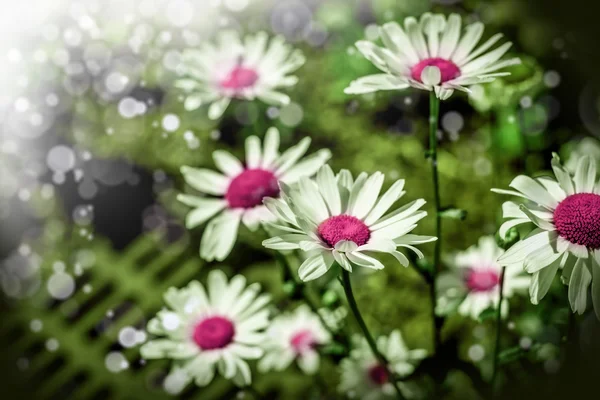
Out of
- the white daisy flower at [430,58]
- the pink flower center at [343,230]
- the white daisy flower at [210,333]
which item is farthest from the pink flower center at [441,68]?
the white daisy flower at [210,333]

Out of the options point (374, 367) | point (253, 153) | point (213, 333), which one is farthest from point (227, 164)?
point (374, 367)

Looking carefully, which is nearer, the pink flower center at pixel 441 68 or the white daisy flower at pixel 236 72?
the pink flower center at pixel 441 68

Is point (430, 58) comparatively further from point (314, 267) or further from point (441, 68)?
point (314, 267)

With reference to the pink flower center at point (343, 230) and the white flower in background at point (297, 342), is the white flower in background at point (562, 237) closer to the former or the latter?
the pink flower center at point (343, 230)

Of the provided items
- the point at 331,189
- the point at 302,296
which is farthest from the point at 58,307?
the point at 331,189

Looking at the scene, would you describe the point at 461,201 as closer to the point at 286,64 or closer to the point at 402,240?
the point at 286,64

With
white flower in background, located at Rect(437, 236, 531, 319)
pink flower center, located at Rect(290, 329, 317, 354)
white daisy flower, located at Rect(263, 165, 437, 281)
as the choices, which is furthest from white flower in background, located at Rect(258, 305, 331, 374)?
white daisy flower, located at Rect(263, 165, 437, 281)
